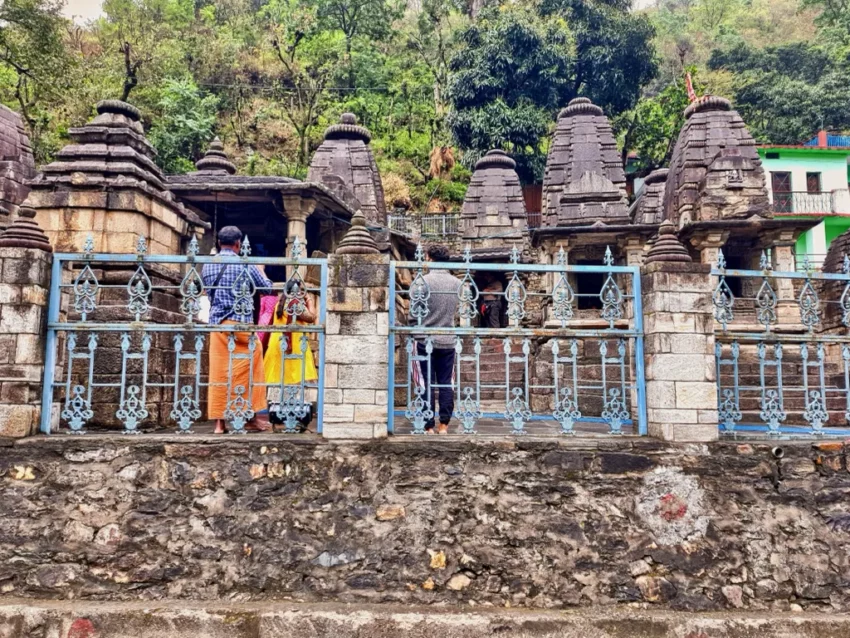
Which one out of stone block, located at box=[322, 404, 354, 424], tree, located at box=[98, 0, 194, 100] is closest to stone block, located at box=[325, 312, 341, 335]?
stone block, located at box=[322, 404, 354, 424]

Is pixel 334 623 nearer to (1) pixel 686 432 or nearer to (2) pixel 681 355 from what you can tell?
(1) pixel 686 432

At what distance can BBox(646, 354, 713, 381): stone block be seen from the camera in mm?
4398

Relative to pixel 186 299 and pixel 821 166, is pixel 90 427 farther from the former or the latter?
pixel 821 166

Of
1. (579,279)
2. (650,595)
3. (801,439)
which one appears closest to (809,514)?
(801,439)

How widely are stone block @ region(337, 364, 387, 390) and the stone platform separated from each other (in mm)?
1519

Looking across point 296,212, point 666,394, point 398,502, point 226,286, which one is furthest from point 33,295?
point 296,212

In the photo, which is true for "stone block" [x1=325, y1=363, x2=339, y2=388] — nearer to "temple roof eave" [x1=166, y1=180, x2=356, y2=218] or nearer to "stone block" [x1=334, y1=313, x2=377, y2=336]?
"stone block" [x1=334, y1=313, x2=377, y2=336]

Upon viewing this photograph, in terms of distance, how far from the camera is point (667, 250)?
4609mm

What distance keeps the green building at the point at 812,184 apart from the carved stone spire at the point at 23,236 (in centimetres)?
3065

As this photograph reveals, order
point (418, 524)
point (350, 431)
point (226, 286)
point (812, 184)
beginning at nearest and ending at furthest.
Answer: point (418, 524)
point (350, 431)
point (226, 286)
point (812, 184)

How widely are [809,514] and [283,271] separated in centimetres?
1038

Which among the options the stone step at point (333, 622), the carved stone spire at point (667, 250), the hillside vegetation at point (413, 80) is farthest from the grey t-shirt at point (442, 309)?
the hillside vegetation at point (413, 80)

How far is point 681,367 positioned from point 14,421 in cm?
496

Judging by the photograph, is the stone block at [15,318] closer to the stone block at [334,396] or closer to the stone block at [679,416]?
the stone block at [334,396]
